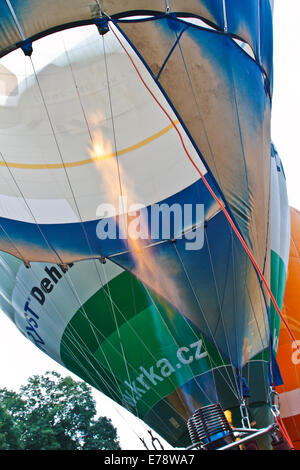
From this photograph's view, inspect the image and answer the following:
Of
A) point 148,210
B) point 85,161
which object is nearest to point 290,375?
point 148,210

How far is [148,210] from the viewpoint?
5082mm

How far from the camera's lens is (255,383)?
16.9 feet

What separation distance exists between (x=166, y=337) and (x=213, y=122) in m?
2.28

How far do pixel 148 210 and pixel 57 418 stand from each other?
12.8m

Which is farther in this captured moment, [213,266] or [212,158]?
[213,266]

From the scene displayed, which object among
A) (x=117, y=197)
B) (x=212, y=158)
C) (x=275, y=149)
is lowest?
(x=212, y=158)

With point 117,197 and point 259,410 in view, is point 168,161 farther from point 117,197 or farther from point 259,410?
point 259,410

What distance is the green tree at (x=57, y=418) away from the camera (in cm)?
1433

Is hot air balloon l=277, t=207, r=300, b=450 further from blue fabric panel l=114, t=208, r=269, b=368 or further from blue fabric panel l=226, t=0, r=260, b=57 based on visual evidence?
blue fabric panel l=226, t=0, r=260, b=57

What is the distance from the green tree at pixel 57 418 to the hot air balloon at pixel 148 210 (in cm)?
949

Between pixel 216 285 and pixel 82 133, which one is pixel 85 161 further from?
pixel 216 285

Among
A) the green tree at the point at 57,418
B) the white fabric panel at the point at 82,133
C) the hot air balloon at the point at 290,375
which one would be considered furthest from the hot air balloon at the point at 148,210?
the green tree at the point at 57,418

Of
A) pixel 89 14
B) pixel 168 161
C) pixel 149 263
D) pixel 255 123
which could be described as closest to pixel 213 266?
pixel 149 263

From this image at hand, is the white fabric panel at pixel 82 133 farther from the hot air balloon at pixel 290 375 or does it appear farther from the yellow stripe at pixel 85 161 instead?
the hot air balloon at pixel 290 375
